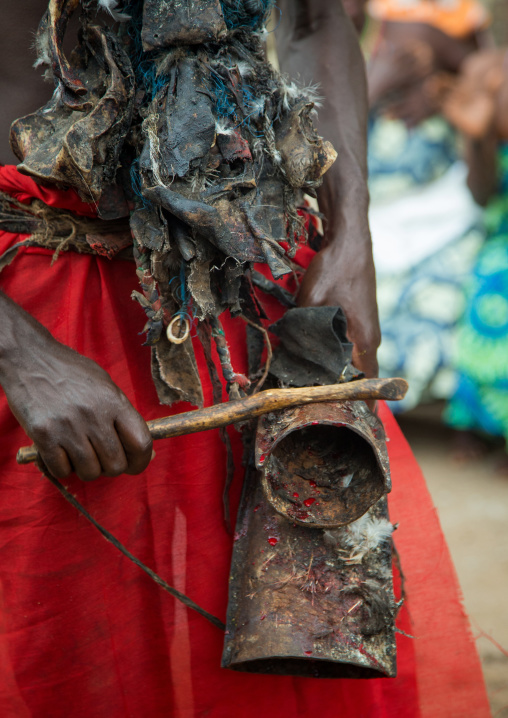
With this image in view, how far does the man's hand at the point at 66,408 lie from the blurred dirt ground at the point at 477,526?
1.48 metres

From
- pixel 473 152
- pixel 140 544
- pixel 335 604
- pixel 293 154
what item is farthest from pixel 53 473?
pixel 473 152

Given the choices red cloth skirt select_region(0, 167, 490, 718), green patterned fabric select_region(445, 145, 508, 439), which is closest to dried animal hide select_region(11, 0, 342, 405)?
red cloth skirt select_region(0, 167, 490, 718)

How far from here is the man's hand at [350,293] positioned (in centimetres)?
129

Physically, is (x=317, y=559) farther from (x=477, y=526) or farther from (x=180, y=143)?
(x=477, y=526)

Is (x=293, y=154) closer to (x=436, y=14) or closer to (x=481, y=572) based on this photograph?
(x=481, y=572)

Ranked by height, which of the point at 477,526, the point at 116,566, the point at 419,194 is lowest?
the point at 477,526

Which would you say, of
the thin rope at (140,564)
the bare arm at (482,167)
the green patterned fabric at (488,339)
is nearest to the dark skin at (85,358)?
the thin rope at (140,564)

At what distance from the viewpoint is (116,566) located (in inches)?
47.3

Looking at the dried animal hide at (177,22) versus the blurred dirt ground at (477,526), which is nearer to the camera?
the dried animal hide at (177,22)

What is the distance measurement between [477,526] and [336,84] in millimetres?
2464

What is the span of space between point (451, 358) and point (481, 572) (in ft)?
4.44

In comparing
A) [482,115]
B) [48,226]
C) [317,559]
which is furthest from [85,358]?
[482,115]

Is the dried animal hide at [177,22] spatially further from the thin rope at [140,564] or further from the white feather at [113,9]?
the thin rope at [140,564]

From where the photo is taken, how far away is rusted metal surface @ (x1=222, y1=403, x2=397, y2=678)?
41.8 inches
